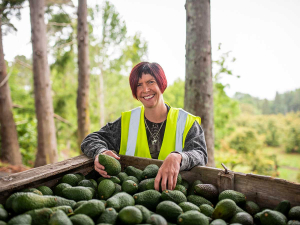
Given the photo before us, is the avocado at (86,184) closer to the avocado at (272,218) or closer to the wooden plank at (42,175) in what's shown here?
the wooden plank at (42,175)

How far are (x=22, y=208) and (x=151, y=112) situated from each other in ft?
6.52

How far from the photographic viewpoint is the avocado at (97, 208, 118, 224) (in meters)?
1.54

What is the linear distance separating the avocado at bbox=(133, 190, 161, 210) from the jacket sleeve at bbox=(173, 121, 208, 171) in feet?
1.35

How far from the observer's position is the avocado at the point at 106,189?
194 centimetres

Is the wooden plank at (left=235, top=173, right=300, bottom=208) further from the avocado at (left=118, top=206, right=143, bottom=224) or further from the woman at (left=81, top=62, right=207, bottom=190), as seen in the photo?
the avocado at (left=118, top=206, right=143, bottom=224)

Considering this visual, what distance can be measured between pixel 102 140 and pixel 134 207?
1.59m

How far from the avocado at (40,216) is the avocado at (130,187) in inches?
26.3

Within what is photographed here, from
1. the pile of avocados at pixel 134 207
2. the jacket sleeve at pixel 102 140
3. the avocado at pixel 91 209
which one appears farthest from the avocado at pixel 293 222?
the jacket sleeve at pixel 102 140

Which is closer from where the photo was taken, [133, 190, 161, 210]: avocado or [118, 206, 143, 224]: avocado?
[118, 206, 143, 224]: avocado

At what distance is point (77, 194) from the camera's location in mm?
1872

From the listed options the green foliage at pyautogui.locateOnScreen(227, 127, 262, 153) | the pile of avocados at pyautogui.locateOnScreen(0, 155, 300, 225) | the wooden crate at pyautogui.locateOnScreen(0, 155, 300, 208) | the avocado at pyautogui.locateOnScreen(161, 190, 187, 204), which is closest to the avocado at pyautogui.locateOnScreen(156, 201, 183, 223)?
the pile of avocados at pyautogui.locateOnScreen(0, 155, 300, 225)

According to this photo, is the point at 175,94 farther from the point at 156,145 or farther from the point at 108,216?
the point at 108,216

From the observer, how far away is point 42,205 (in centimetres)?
164

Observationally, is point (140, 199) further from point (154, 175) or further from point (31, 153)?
point (31, 153)
